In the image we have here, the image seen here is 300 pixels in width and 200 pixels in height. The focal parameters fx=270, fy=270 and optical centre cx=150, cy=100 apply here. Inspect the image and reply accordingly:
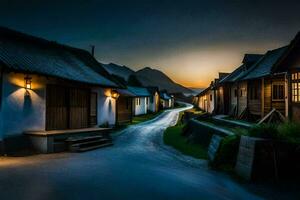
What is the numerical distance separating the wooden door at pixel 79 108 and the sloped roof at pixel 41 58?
0.93 m

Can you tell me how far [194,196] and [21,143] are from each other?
9.06 m

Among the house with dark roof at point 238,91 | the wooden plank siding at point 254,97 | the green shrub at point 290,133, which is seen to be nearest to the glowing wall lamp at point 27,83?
the green shrub at point 290,133

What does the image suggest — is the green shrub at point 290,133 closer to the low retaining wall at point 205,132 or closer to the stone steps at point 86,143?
the low retaining wall at point 205,132

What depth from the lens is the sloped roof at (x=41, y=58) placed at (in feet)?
40.5

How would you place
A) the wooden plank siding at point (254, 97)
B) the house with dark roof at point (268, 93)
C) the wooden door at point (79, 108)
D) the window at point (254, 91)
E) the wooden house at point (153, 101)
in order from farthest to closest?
the wooden house at point (153, 101) → the window at point (254, 91) → the wooden plank siding at point (254, 97) → the house with dark roof at point (268, 93) → the wooden door at point (79, 108)

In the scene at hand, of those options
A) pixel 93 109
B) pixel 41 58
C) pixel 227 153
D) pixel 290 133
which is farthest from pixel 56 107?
pixel 290 133

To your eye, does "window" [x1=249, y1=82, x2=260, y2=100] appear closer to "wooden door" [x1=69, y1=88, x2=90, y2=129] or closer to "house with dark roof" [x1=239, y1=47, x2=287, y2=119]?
"house with dark roof" [x1=239, y1=47, x2=287, y2=119]

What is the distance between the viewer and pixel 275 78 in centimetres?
2080

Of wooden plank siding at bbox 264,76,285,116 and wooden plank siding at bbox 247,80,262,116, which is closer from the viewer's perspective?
wooden plank siding at bbox 264,76,285,116

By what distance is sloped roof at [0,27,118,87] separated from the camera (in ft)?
40.5

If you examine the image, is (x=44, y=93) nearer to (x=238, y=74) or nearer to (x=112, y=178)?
(x=112, y=178)

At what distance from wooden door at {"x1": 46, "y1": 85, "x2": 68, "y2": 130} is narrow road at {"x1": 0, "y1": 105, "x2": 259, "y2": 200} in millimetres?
3252

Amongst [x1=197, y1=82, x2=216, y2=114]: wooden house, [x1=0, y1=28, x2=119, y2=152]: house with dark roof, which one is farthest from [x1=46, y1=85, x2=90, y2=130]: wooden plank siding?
[x1=197, y1=82, x2=216, y2=114]: wooden house

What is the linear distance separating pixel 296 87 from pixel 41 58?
568 inches
